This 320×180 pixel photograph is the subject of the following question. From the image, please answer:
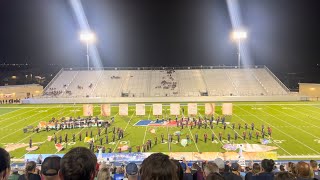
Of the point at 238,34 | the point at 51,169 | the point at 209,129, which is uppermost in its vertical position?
the point at 238,34

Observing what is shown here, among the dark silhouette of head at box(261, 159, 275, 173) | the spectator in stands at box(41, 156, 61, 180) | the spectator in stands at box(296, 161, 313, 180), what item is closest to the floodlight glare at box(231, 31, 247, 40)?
→ the dark silhouette of head at box(261, 159, 275, 173)

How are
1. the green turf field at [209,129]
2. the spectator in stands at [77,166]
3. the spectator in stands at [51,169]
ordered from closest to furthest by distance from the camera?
the spectator in stands at [77,166]
the spectator in stands at [51,169]
the green turf field at [209,129]

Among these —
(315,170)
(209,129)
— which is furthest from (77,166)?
(209,129)

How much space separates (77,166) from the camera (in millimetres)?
2691

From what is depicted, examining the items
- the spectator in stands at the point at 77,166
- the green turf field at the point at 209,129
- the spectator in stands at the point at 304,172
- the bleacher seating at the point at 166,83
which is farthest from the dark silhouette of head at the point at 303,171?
the bleacher seating at the point at 166,83

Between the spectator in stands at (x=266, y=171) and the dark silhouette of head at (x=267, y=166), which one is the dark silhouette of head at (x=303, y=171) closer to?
the spectator in stands at (x=266, y=171)

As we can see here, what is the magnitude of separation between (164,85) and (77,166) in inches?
1906

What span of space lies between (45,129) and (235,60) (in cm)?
4787

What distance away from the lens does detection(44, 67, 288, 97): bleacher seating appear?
47.8m

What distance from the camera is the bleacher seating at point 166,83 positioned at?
47.8 meters

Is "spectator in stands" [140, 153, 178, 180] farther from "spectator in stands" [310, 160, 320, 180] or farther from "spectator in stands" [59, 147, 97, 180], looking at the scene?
"spectator in stands" [310, 160, 320, 180]

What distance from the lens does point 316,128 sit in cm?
2356

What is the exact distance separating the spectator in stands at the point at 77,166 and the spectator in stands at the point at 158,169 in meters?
0.46

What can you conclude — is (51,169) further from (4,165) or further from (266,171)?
(266,171)
